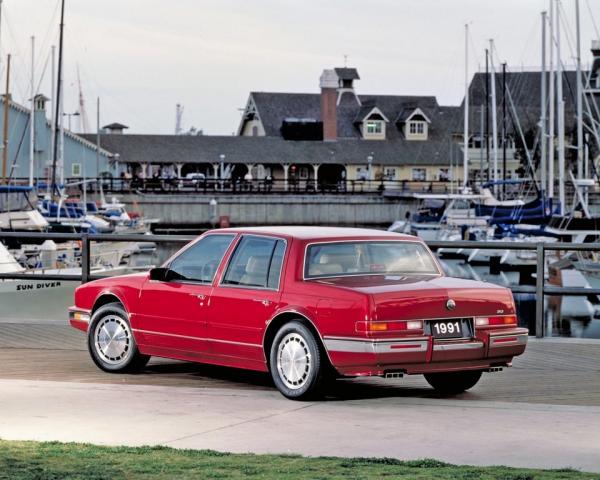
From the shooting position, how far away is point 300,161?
130000 millimetres

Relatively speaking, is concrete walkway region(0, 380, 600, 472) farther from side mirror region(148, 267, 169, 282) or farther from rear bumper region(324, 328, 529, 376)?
side mirror region(148, 267, 169, 282)

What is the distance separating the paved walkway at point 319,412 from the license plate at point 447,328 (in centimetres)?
58

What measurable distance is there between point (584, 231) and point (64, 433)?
49959 mm

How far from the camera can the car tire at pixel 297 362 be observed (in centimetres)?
1191

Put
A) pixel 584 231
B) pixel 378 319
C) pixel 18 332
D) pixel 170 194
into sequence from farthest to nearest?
pixel 170 194 < pixel 584 231 < pixel 18 332 < pixel 378 319

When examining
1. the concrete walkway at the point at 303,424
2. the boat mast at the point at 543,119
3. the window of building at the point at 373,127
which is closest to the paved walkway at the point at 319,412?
the concrete walkway at the point at 303,424

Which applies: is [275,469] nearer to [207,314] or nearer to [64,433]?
[64,433]

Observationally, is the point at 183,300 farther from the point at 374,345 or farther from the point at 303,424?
the point at 303,424

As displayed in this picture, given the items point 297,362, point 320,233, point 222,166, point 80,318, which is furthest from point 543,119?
point 297,362

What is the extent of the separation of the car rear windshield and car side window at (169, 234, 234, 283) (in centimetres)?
105

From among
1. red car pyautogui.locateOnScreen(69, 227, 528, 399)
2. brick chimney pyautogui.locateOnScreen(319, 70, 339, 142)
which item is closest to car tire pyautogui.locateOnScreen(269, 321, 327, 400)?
red car pyautogui.locateOnScreen(69, 227, 528, 399)

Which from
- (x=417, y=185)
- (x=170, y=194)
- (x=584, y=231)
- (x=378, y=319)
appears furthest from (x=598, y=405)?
(x=417, y=185)

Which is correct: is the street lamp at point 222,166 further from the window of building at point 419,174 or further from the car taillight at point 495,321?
the car taillight at point 495,321

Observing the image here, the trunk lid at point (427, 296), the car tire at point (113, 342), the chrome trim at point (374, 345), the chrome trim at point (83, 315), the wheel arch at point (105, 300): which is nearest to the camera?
the chrome trim at point (374, 345)
